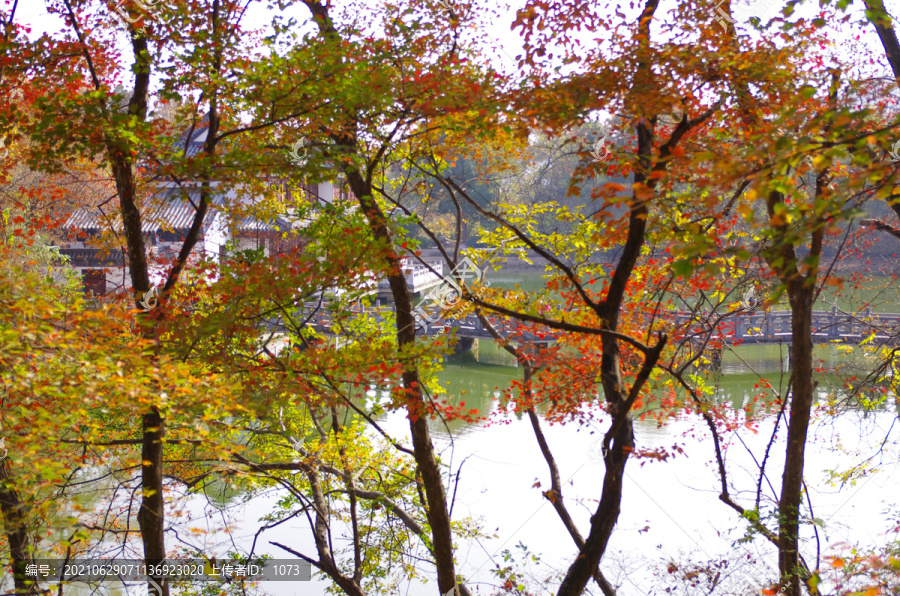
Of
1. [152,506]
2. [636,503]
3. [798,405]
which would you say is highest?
[798,405]

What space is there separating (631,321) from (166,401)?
14.6 ft

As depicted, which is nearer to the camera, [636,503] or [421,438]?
Result: [421,438]

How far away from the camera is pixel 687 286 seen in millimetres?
6121

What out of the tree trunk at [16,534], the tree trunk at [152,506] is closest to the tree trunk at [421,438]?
the tree trunk at [152,506]

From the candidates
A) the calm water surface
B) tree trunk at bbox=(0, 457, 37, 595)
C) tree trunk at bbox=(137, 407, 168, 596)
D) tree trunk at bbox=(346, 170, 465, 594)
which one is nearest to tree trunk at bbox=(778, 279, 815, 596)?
the calm water surface

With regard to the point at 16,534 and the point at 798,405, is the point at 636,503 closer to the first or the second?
the point at 798,405

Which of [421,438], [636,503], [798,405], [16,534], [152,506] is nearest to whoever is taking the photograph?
[16,534]

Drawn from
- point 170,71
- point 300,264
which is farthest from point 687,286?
point 170,71

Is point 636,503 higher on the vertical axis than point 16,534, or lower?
lower

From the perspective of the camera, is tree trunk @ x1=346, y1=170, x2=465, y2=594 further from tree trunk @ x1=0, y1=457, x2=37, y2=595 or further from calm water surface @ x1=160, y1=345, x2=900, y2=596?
tree trunk @ x1=0, y1=457, x2=37, y2=595

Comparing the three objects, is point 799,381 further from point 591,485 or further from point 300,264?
point 591,485

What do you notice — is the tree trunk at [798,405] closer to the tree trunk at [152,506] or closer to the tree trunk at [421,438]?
the tree trunk at [421,438]

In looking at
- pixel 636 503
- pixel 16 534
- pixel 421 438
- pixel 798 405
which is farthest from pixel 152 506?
pixel 636 503

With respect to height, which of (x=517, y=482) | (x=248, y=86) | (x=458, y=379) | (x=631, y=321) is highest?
(x=248, y=86)
